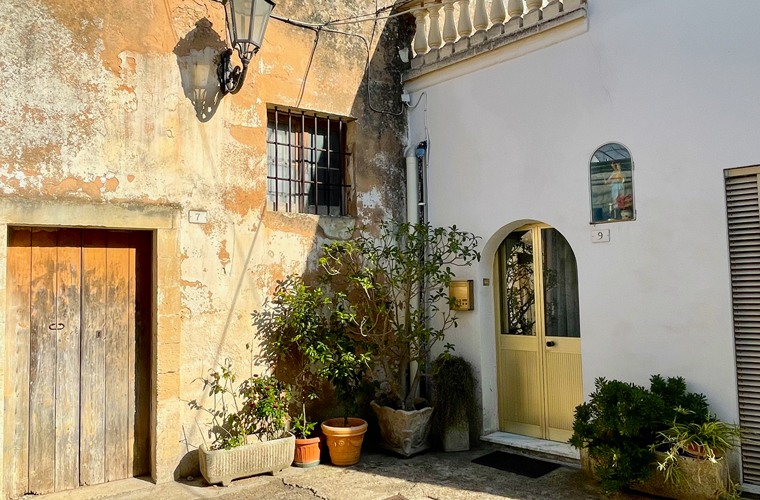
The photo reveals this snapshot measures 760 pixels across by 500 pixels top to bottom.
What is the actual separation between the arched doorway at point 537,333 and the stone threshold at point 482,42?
1989 millimetres

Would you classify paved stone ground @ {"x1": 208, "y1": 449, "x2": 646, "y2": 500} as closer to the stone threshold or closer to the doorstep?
the doorstep

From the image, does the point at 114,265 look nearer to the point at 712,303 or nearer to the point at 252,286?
the point at 252,286

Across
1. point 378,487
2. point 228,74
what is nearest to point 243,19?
point 228,74

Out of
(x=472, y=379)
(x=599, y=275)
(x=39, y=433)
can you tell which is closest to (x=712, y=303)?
(x=599, y=275)

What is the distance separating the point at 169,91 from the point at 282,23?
1.51m

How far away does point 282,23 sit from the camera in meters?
6.05

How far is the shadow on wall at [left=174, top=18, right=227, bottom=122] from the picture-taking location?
5414 millimetres

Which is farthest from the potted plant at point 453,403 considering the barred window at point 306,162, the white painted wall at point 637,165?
the barred window at point 306,162

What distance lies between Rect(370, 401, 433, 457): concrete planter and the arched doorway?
100cm

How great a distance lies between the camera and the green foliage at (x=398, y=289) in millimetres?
6027

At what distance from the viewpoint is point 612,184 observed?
5.32 metres

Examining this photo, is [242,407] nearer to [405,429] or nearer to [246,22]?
[405,429]

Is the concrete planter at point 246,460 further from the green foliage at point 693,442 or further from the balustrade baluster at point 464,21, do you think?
the balustrade baluster at point 464,21

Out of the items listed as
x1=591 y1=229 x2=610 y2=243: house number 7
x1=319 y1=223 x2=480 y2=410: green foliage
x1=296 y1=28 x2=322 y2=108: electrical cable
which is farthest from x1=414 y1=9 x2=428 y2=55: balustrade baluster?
x1=591 y1=229 x2=610 y2=243: house number 7
